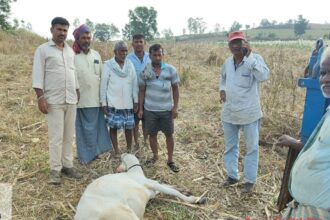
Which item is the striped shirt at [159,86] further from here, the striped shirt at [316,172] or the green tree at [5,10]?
the green tree at [5,10]

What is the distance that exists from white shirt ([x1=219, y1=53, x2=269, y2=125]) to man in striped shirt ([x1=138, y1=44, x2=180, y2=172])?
78 centimetres

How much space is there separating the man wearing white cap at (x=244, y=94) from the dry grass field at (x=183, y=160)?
1.46 ft

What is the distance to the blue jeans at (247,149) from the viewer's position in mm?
3943

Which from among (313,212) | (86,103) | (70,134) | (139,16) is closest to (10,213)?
(70,134)

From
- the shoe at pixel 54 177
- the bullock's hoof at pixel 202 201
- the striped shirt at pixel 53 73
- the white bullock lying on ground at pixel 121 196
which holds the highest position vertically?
the striped shirt at pixel 53 73

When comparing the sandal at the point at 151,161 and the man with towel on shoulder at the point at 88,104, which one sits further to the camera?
the sandal at the point at 151,161

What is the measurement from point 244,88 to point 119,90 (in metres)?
1.52

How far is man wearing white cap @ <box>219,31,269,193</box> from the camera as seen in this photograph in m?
A: 3.79

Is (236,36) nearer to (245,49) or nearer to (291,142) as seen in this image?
(245,49)

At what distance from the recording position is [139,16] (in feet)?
167

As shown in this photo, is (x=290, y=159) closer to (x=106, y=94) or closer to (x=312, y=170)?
(x=312, y=170)

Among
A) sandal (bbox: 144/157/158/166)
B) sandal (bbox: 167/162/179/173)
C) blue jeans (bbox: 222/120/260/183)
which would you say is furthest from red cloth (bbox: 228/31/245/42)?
sandal (bbox: 144/157/158/166)

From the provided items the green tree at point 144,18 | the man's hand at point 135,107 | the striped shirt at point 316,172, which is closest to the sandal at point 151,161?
the man's hand at point 135,107

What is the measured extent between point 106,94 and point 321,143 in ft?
10.2
